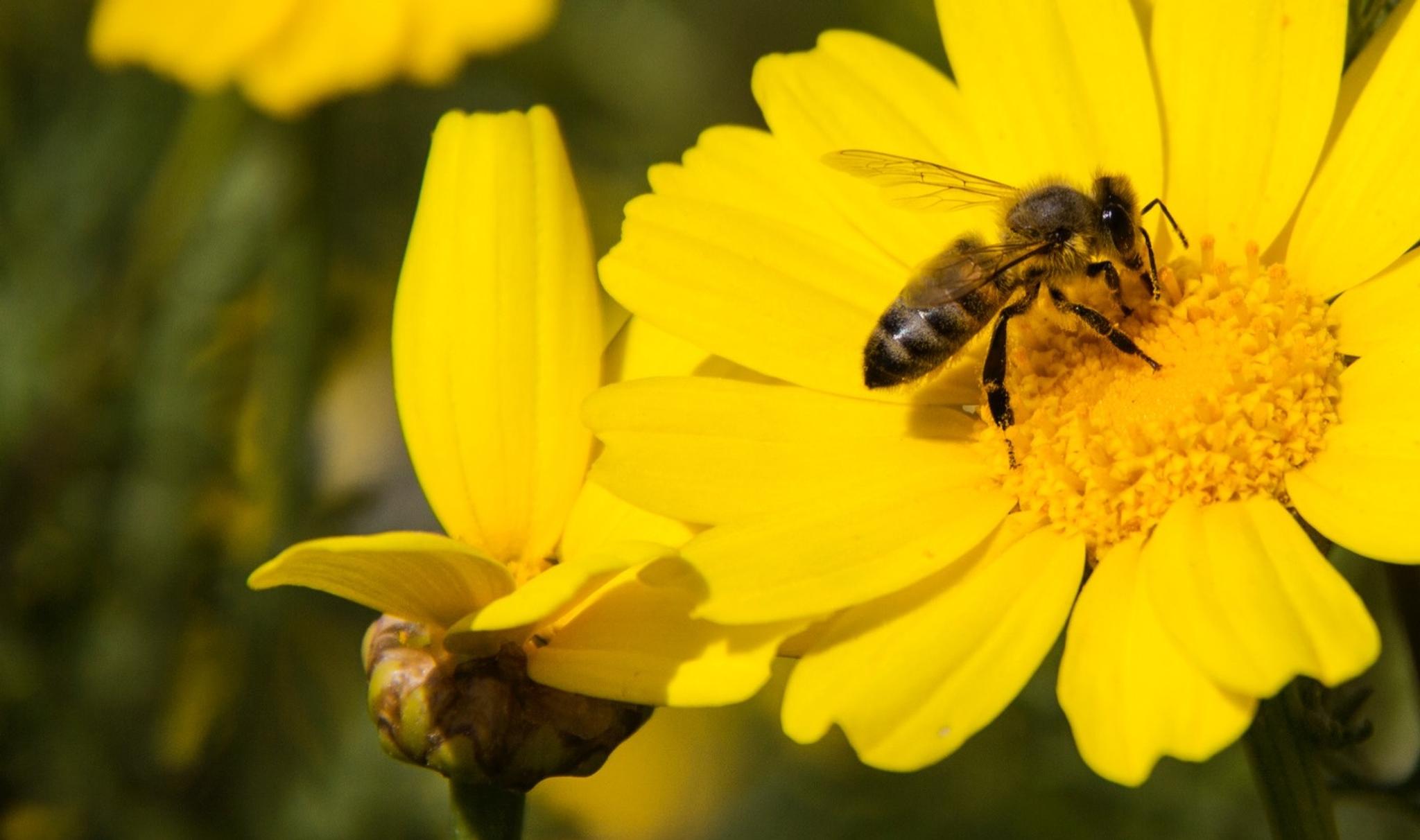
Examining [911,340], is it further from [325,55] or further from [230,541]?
[230,541]

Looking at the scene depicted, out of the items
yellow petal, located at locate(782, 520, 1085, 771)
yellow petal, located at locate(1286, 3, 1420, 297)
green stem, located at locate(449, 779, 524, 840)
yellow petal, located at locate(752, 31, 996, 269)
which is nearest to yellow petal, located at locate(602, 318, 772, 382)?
yellow petal, located at locate(752, 31, 996, 269)

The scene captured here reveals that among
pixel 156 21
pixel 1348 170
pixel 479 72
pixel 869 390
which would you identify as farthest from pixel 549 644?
pixel 479 72

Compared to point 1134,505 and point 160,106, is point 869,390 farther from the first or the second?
point 160,106

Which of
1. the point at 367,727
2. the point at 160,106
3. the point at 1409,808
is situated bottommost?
the point at 367,727

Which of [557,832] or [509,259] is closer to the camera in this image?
[509,259]

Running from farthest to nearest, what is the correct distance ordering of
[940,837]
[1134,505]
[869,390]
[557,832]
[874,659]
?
[557,832] → [940,837] → [869,390] → [1134,505] → [874,659]

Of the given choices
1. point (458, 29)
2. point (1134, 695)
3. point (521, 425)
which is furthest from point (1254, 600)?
point (458, 29)
